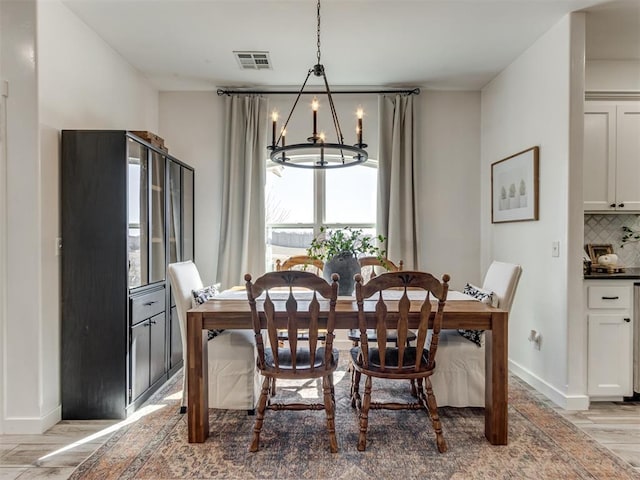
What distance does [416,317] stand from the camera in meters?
2.27

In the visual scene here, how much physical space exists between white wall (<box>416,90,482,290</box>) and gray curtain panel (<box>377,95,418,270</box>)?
24 cm

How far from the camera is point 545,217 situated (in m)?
3.14

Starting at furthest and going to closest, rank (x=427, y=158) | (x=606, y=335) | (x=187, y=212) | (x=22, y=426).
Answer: (x=427, y=158) < (x=187, y=212) < (x=606, y=335) < (x=22, y=426)

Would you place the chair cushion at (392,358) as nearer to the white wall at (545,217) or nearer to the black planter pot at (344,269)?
the black planter pot at (344,269)

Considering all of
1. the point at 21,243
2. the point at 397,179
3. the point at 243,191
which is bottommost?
the point at 21,243

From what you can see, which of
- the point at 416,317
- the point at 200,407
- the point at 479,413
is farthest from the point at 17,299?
the point at 479,413

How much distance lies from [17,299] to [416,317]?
2428mm

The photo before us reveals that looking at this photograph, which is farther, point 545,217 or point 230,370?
point 545,217

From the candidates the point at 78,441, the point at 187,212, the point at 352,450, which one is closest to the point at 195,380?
the point at 78,441

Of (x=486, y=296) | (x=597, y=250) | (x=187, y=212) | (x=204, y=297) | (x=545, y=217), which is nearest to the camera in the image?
(x=486, y=296)

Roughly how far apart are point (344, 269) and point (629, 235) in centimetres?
261

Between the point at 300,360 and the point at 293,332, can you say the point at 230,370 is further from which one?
the point at 293,332

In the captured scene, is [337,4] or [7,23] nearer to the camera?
[7,23]

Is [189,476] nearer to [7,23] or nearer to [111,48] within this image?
[7,23]
